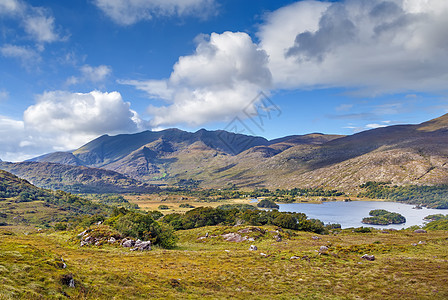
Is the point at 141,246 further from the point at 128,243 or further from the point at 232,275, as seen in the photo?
the point at 232,275

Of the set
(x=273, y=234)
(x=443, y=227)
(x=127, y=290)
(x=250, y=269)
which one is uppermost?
(x=127, y=290)

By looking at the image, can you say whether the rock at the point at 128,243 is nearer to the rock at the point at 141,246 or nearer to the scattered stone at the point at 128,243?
the scattered stone at the point at 128,243

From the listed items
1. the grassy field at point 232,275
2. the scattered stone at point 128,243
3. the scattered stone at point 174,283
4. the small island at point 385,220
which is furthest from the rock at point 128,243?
Answer: the small island at point 385,220

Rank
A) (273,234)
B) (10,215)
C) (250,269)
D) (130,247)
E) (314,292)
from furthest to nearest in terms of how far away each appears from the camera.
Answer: (10,215), (273,234), (130,247), (250,269), (314,292)

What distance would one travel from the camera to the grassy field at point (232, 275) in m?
22.2

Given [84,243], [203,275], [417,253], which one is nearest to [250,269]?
[203,275]

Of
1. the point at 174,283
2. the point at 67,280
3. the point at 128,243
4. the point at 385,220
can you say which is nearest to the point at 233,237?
the point at 128,243

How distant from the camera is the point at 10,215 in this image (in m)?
196

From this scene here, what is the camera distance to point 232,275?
37781mm

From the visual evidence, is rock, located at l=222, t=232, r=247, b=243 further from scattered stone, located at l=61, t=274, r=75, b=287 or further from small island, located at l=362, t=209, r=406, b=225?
small island, located at l=362, t=209, r=406, b=225

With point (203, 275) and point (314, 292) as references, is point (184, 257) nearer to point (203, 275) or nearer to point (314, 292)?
point (203, 275)

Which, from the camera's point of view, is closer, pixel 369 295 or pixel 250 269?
pixel 369 295

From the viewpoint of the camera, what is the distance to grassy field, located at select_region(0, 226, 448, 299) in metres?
22.2

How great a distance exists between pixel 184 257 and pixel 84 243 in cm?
2754
